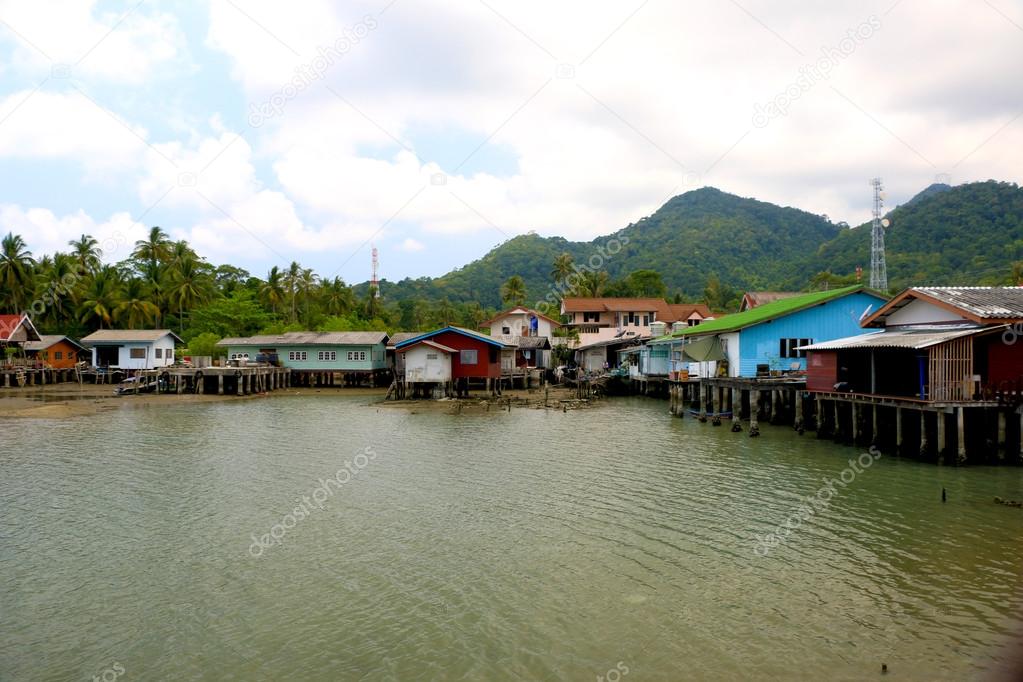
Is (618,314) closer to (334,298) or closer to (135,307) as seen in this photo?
(334,298)

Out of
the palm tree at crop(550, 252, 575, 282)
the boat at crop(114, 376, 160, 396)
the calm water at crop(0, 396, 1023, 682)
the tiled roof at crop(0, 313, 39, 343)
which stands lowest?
the calm water at crop(0, 396, 1023, 682)

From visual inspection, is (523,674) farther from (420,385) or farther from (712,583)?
(420,385)

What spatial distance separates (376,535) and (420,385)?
94.9 ft

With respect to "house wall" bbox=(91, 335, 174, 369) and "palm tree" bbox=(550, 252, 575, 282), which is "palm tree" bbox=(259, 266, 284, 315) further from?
"palm tree" bbox=(550, 252, 575, 282)

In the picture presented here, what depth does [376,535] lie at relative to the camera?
509 inches

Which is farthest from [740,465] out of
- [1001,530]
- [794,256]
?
[794,256]

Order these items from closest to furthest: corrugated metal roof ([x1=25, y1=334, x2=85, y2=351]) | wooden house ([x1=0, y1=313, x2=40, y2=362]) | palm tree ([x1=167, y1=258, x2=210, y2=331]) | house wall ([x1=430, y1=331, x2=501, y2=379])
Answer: house wall ([x1=430, y1=331, x2=501, y2=379]) → wooden house ([x1=0, y1=313, x2=40, y2=362]) → corrugated metal roof ([x1=25, y1=334, x2=85, y2=351]) → palm tree ([x1=167, y1=258, x2=210, y2=331])

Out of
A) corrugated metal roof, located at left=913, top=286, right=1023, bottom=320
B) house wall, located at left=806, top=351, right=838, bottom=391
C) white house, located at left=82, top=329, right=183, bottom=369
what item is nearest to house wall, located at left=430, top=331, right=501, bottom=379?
house wall, located at left=806, top=351, right=838, bottom=391

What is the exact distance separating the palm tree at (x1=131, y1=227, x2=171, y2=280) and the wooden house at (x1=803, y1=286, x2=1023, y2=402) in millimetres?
62846

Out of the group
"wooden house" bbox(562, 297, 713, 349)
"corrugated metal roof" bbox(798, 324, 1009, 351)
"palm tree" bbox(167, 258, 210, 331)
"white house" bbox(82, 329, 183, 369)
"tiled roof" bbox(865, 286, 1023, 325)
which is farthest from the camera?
"palm tree" bbox(167, 258, 210, 331)

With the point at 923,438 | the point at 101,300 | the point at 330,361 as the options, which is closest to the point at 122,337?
the point at 101,300

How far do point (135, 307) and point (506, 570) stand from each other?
59.2m

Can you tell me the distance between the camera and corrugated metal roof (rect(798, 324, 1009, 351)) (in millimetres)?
18000

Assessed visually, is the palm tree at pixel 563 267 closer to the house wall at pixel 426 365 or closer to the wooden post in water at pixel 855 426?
the house wall at pixel 426 365
